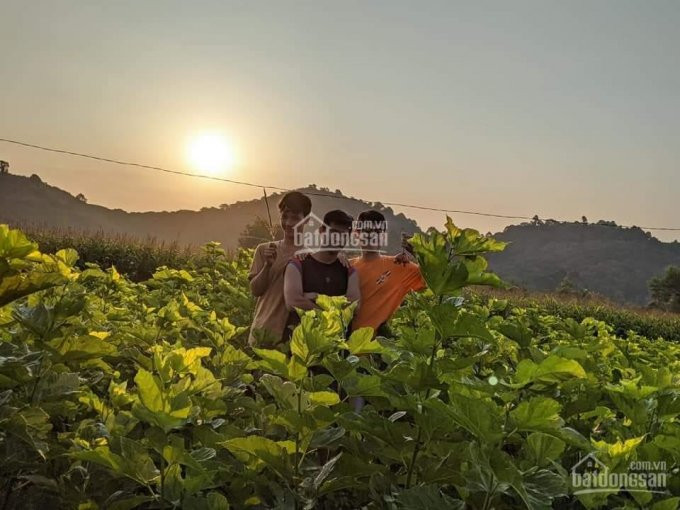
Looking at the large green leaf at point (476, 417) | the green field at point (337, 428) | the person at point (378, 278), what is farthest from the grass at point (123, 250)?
the large green leaf at point (476, 417)

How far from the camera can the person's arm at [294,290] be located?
3760 mm

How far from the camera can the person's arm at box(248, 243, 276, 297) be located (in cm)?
418

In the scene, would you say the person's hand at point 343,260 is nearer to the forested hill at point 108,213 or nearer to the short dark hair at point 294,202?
the short dark hair at point 294,202

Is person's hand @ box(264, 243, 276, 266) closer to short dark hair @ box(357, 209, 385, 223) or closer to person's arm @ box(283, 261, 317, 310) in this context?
person's arm @ box(283, 261, 317, 310)

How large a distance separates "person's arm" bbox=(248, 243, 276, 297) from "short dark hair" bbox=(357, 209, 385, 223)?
2.08 ft

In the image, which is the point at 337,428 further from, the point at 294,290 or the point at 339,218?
the point at 339,218

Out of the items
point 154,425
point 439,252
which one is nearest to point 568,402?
point 439,252

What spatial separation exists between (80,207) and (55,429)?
204m

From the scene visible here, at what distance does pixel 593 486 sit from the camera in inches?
48.6

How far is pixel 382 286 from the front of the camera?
409 cm

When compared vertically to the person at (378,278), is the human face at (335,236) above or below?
above

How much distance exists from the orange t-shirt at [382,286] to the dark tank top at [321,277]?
18cm

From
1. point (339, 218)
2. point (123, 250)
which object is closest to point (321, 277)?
point (339, 218)

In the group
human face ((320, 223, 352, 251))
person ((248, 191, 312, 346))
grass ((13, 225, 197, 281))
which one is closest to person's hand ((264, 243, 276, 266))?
person ((248, 191, 312, 346))
